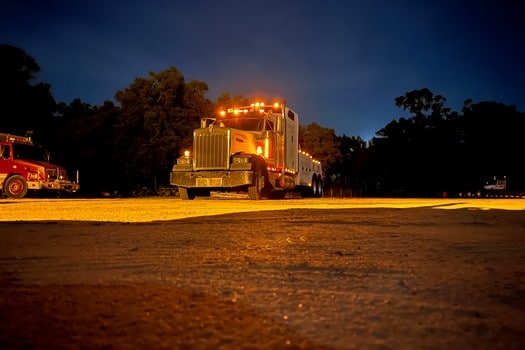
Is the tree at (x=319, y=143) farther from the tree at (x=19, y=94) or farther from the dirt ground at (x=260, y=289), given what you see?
the dirt ground at (x=260, y=289)

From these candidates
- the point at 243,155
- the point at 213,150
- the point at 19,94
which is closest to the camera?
the point at 243,155

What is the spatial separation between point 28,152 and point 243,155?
11.6 meters

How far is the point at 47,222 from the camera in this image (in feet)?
32.2

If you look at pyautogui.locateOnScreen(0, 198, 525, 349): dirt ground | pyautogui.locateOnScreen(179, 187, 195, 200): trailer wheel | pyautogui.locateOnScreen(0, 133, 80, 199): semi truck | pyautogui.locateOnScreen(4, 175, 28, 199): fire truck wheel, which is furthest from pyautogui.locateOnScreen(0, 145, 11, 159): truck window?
pyautogui.locateOnScreen(0, 198, 525, 349): dirt ground

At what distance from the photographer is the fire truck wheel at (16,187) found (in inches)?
908

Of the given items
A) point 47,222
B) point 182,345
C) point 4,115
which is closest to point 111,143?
point 4,115

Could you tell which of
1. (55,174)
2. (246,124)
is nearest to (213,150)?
(246,124)

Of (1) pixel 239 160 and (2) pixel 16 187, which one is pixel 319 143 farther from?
(1) pixel 239 160

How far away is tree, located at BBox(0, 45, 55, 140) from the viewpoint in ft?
107

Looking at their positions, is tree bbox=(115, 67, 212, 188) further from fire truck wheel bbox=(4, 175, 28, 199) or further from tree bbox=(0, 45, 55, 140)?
fire truck wheel bbox=(4, 175, 28, 199)

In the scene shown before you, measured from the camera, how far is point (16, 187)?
2319cm

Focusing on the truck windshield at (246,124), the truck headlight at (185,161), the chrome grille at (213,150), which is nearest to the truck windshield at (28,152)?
the truck headlight at (185,161)

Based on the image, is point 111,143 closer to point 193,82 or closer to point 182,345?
point 193,82

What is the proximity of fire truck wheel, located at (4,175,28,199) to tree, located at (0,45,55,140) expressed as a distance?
433 inches
